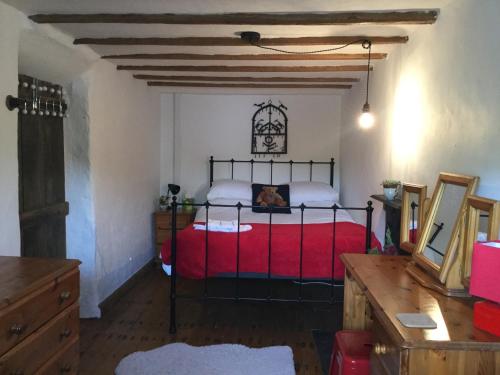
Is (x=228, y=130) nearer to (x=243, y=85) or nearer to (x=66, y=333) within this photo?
(x=243, y=85)

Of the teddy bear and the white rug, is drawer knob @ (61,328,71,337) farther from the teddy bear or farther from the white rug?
the teddy bear

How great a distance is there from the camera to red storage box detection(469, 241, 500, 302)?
132 centimetres

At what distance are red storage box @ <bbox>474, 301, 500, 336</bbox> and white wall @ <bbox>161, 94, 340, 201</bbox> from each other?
4.00 m

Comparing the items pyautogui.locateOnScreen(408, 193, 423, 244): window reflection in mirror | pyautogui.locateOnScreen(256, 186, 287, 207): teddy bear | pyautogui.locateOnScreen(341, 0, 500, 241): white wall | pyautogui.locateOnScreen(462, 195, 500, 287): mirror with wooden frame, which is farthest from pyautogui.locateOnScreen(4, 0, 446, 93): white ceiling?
pyautogui.locateOnScreen(256, 186, 287, 207): teddy bear

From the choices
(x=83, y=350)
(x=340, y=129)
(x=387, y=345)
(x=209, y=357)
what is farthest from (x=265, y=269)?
(x=340, y=129)

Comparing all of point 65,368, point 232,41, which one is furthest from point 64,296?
point 232,41

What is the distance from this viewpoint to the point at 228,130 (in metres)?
5.30

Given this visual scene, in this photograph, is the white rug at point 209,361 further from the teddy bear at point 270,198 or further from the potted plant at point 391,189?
the teddy bear at point 270,198

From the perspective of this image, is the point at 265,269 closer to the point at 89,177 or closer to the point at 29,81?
the point at 89,177

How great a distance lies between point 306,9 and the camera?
2318 mm

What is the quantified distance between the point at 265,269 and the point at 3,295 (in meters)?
1.88

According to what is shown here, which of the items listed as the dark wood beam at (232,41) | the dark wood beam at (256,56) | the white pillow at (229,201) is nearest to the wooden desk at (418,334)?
the dark wood beam at (232,41)

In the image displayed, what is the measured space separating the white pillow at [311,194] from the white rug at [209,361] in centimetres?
208

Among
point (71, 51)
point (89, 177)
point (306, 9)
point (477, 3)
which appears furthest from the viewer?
point (89, 177)
